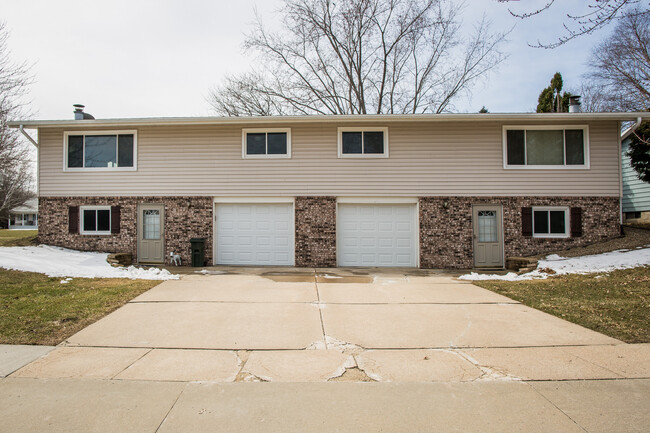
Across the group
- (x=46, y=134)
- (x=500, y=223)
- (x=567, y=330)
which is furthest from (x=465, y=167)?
(x=46, y=134)

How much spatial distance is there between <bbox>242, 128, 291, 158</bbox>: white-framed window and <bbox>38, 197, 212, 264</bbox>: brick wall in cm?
220

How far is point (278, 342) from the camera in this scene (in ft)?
15.9

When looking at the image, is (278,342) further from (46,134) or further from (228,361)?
(46,134)

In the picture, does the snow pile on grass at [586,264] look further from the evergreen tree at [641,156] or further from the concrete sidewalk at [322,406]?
the concrete sidewalk at [322,406]

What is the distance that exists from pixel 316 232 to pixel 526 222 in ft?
22.2

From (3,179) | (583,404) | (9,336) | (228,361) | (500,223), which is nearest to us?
(583,404)

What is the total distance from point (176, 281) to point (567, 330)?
7591mm

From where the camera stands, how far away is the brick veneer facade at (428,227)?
40.6 feet

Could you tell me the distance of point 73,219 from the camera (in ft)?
42.2

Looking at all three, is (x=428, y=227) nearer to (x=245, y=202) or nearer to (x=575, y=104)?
(x=245, y=202)

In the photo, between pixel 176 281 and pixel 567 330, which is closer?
pixel 567 330

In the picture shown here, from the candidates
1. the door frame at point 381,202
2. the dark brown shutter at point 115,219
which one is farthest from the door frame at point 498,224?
the dark brown shutter at point 115,219

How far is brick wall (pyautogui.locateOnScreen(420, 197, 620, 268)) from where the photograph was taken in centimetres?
1235

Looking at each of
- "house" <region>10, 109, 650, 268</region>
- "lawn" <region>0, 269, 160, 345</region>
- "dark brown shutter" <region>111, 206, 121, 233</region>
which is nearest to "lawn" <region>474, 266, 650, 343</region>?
"house" <region>10, 109, 650, 268</region>
